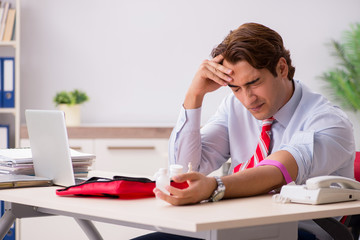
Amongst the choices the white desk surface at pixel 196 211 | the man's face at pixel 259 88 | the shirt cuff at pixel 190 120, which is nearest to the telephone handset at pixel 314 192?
the white desk surface at pixel 196 211

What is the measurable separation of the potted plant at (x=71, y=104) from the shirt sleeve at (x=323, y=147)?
2.57 m

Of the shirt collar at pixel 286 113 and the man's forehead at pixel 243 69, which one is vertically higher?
the man's forehead at pixel 243 69

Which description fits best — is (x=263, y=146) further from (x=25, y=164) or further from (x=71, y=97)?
(x=71, y=97)

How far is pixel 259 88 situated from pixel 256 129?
1.04 feet

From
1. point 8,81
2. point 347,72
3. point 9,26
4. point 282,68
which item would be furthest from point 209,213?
point 347,72

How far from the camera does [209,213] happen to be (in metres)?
1.33

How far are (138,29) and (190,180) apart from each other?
3275mm

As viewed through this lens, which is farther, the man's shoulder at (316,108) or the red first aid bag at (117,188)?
the man's shoulder at (316,108)

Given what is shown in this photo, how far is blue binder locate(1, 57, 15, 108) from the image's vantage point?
164 inches

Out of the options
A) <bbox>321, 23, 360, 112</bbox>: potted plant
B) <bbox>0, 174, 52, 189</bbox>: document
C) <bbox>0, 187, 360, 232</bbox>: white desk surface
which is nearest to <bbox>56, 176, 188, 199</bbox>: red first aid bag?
<bbox>0, 187, 360, 232</bbox>: white desk surface

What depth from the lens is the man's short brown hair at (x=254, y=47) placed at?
197 centimetres

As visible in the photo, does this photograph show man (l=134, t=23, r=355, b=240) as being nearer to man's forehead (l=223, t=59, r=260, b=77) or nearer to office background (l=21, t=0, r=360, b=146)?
man's forehead (l=223, t=59, r=260, b=77)

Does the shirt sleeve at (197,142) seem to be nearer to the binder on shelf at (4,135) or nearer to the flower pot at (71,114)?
the flower pot at (71,114)

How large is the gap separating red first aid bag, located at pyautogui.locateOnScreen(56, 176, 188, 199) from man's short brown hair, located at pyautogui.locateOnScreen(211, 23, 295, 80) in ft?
1.93
